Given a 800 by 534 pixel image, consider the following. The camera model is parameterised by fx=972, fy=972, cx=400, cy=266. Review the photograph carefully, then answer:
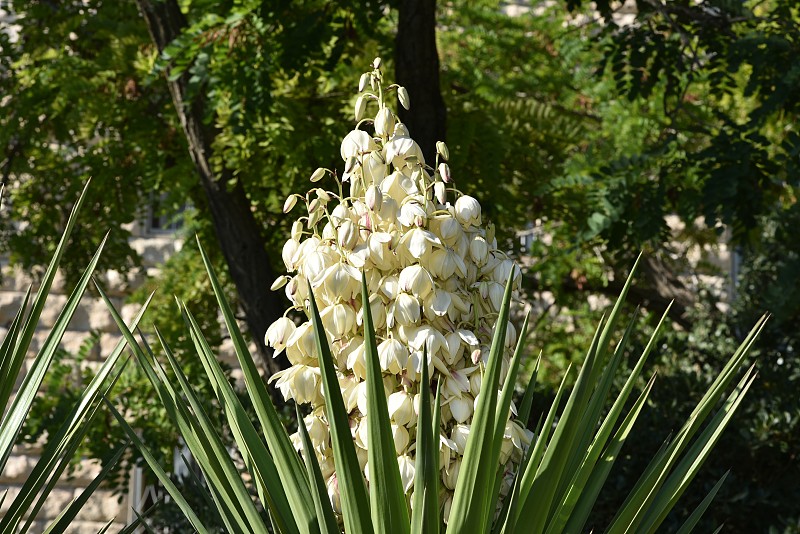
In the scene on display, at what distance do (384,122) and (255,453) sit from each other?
55cm

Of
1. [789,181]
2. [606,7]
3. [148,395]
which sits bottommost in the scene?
[148,395]

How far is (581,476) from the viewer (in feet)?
4.85

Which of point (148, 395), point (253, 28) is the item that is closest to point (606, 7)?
point (253, 28)

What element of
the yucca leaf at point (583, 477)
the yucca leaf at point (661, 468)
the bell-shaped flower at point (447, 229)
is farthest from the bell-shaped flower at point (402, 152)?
the yucca leaf at point (661, 468)

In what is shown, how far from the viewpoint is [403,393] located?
140cm

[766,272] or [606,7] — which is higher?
[606,7]

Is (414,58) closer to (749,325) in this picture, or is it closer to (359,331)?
(749,325)

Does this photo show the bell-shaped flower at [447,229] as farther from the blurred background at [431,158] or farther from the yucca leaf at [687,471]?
the blurred background at [431,158]

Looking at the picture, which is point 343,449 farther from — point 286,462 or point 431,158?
point 431,158

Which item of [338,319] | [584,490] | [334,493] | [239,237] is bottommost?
[239,237]

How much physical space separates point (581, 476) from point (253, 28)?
263cm

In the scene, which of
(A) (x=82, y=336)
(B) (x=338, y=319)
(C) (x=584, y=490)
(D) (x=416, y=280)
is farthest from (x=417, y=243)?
(A) (x=82, y=336)

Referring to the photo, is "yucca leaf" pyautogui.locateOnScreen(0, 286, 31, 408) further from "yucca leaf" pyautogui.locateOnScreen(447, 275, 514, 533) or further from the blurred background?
the blurred background

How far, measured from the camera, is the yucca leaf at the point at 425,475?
46.6 inches
